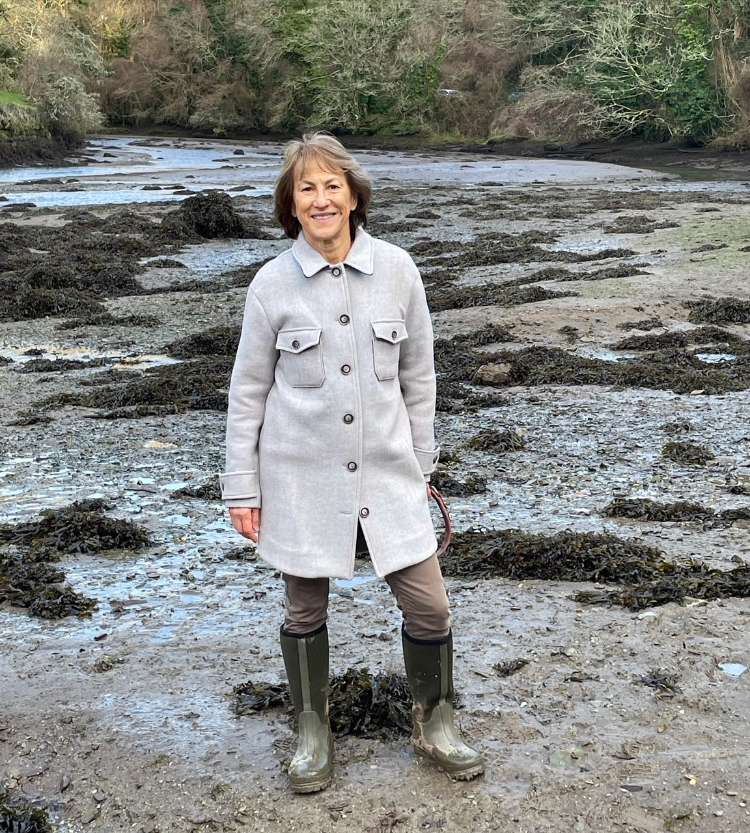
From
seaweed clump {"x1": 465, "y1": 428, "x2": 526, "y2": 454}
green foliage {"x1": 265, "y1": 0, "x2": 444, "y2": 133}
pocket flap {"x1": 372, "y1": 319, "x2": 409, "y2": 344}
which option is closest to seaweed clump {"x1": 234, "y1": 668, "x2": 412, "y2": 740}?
pocket flap {"x1": 372, "y1": 319, "x2": 409, "y2": 344}

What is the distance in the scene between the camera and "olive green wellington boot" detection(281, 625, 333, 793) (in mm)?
3459

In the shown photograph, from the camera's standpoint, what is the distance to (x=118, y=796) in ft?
11.5

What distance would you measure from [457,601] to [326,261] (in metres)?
2.40

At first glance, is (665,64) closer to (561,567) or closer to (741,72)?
(741,72)

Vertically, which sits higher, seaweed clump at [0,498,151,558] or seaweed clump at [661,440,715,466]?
seaweed clump at [0,498,151,558]

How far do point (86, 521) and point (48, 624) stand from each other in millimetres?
1285

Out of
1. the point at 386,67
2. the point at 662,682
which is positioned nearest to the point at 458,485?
the point at 662,682

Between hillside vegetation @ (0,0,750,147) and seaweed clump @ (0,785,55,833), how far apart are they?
157 feet

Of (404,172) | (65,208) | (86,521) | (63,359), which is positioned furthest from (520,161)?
(86,521)

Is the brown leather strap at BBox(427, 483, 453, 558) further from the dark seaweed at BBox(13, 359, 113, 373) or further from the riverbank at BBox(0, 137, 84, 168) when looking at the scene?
the riverbank at BBox(0, 137, 84, 168)

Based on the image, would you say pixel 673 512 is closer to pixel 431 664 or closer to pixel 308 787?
pixel 431 664

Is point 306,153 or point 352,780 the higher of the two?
point 306,153

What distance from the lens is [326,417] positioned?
10.9 feet

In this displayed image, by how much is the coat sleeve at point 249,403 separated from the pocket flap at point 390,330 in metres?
0.32
